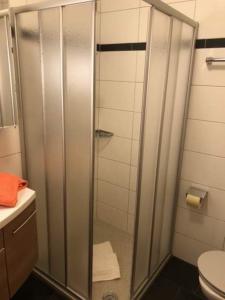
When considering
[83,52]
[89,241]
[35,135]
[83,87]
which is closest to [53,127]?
[35,135]

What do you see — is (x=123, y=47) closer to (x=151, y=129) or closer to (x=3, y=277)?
(x=151, y=129)

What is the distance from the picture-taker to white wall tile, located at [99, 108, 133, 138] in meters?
2.22

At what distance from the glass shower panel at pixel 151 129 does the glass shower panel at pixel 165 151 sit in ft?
0.21

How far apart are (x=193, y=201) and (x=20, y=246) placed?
119 cm

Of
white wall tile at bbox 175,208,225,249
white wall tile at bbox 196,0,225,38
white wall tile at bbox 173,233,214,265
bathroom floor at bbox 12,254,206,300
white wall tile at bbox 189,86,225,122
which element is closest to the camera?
white wall tile at bbox 196,0,225,38

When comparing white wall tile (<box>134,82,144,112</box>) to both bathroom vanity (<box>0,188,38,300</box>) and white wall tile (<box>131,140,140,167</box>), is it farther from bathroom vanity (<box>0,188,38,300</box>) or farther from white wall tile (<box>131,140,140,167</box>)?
bathroom vanity (<box>0,188,38,300</box>)

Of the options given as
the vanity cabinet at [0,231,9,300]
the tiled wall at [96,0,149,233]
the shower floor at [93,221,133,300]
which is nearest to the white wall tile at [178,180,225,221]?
the tiled wall at [96,0,149,233]

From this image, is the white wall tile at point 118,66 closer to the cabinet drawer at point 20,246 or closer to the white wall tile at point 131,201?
the white wall tile at point 131,201

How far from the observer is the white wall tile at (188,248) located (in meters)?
2.05

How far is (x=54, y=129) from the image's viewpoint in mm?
1494

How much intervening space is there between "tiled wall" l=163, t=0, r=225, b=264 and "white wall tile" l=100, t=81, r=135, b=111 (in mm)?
542

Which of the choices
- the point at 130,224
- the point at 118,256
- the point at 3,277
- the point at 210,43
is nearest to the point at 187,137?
the point at 210,43

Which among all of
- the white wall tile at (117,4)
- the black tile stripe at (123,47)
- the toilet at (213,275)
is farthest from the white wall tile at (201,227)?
the white wall tile at (117,4)

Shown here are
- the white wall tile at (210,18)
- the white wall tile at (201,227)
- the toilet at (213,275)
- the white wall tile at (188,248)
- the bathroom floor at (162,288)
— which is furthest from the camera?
the white wall tile at (188,248)
